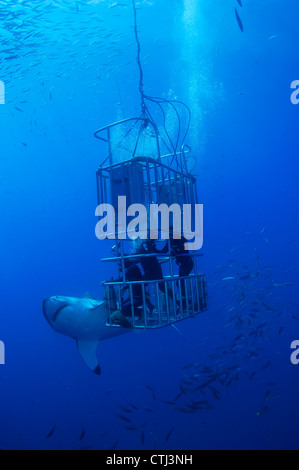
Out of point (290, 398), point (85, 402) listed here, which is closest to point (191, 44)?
point (290, 398)

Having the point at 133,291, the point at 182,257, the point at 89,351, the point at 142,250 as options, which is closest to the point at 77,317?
the point at 89,351

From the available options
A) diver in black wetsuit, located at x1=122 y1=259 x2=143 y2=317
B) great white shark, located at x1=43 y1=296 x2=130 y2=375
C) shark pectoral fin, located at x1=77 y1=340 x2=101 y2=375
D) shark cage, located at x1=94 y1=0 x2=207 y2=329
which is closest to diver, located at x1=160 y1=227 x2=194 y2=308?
shark cage, located at x1=94 y1=0 x2=207 y2=329

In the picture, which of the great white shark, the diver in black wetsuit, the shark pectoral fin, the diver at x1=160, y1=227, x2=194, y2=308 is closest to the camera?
the diver in black wetsuit

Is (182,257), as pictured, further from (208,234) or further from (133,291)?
(208,234)

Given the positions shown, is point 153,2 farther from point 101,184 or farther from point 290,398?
point 290,398

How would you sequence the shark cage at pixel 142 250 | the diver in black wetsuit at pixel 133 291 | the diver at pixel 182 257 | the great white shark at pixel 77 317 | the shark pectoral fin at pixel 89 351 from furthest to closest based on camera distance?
the shark pectoral fin at pixel 89 351
the great white shark at pixel 77 317
the diver at pixel 182 257
the diver in black wetsuit at pixel 133 291
the shark cage at pixel 142 250

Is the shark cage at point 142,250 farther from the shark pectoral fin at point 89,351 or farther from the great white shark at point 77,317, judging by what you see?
the shark pectoral fin at point 89,351

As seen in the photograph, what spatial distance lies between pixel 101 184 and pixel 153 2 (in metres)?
15.1

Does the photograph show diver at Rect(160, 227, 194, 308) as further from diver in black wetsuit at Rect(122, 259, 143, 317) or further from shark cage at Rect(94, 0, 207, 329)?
diver in black wetsuit at Rect(122, 259, 143, 317)

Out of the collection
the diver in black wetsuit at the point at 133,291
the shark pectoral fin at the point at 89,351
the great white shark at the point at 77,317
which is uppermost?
the diver in black wetsuit at the point at 133,291

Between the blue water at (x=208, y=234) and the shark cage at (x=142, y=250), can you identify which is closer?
the shark cage at (x=142, y=250)

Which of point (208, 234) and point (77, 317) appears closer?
point (77, 317)

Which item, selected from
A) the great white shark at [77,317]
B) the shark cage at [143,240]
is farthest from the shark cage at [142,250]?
the great white shark at [77,317]

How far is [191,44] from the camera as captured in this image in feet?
57.9
